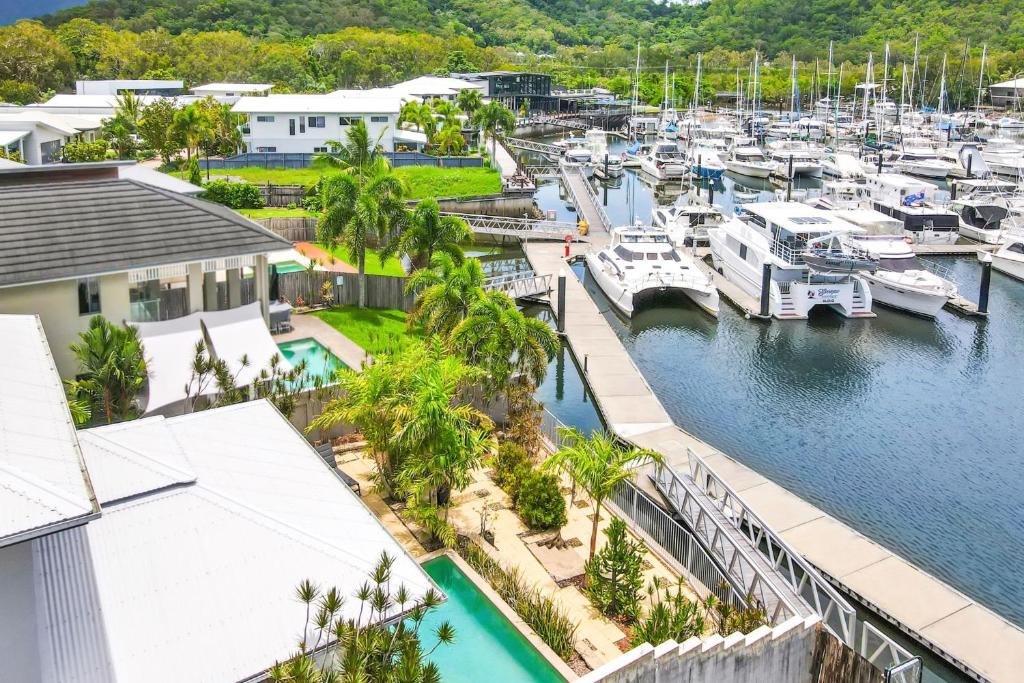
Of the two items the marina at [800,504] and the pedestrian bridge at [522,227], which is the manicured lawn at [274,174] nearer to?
the pedestrian bridge at [522,227]

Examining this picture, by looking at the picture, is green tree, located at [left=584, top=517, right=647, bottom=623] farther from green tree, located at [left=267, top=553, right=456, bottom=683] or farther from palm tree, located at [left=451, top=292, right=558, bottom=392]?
palm tree, located at [left=451, top=292, right=558, bottom=392]

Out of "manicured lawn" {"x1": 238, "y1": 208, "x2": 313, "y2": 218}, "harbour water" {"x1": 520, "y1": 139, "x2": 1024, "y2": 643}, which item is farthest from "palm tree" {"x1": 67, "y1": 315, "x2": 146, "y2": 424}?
"manicured lawn" {"x1": 238, "y1": 208, "x2": 313, "y2": 218}

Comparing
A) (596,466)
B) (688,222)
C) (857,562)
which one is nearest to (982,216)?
(688,222)

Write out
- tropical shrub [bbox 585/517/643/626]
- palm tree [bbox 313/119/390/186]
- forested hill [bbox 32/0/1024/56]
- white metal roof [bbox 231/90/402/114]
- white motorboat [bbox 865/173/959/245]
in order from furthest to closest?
1. forested hill [bbox 32/0/1024/56]
2. white metal roof [bbox 231/90/402/114]
3. white motorboat [bbox 865/173/959/245]
4. palm tree [bbox 313/119/390/186]
5. tropical shrub [bbox 585/517/643/626]

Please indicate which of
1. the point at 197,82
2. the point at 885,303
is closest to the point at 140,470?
Result: the point at 885,303

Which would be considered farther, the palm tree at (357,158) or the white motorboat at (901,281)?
the palm tree at (357,158)

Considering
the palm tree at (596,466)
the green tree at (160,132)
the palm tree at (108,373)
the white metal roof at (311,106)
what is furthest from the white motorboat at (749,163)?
the palm tree at (108,373)

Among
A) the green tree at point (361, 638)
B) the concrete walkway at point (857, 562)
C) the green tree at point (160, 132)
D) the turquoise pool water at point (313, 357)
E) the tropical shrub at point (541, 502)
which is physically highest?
the green tree at point (160, 132)
